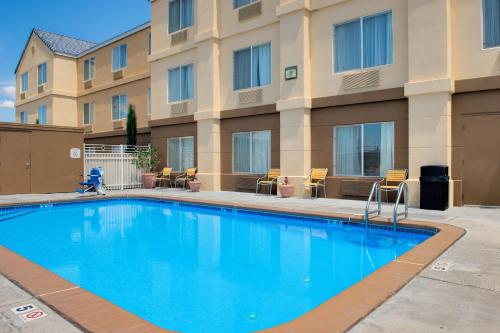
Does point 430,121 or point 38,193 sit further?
point 38,193

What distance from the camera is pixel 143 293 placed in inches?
191

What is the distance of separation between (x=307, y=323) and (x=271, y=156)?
37.7 ft

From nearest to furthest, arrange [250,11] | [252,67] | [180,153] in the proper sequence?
[250,11] → [252,67] → [180,153]

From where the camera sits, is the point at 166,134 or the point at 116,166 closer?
the point at 116,166

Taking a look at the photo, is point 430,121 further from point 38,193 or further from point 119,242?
point 38,193

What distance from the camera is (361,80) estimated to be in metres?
11.9

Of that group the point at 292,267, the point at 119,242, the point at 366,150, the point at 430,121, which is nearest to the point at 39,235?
the point at 119,242

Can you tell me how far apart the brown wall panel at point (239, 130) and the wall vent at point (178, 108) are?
8.09 feet

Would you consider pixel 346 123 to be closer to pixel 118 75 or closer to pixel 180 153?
pixel 180 153

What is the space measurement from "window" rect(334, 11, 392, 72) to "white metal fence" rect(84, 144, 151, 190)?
34.2ft

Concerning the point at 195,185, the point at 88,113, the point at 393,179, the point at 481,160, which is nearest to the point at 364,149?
the point at 393,179

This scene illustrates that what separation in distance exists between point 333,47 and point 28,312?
1163 centimetres

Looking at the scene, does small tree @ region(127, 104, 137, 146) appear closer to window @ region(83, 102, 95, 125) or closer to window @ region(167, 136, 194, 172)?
window @ region(167, 136, 194, 172)

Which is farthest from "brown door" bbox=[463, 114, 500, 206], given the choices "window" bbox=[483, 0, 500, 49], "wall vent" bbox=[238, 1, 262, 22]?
"wall vent" bbox=[238, 1, 262, 22]
